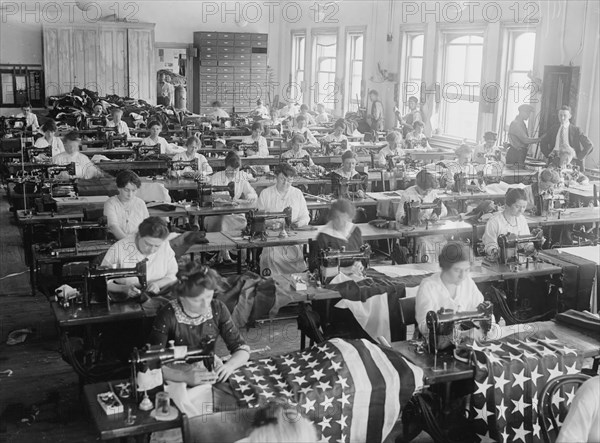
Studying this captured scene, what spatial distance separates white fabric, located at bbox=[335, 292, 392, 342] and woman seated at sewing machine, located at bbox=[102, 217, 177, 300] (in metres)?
1.33

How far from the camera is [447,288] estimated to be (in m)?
4.85

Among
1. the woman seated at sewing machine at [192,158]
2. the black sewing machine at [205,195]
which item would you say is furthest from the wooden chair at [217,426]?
the woman seated at sewing machine at [192,158]

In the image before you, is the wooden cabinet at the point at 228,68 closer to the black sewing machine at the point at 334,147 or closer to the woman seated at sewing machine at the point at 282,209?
the black sewing machine at the point at 334,147

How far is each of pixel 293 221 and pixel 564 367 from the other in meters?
3.79

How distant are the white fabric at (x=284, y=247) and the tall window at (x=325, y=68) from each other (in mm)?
12563

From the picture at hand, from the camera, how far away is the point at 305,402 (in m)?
3.81

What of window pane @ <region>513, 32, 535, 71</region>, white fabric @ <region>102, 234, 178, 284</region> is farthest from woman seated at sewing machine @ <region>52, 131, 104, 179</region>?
window pane @ <region>513, 32, 535, 71</region>

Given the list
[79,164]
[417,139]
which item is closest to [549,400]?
[79,164]

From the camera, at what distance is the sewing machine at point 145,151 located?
447 inches

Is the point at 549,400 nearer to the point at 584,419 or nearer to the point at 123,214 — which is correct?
the point at 584,419

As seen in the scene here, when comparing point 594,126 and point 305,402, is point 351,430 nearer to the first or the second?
point 305,402

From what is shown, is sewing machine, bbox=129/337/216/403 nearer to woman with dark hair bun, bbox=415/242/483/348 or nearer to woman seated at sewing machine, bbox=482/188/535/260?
woman with dark hair bun, bbox=415/242/483/348

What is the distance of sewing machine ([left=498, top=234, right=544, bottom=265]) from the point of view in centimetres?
633

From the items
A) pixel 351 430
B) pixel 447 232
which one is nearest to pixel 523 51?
pixel 447 232
